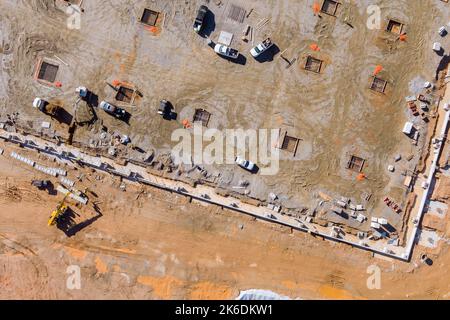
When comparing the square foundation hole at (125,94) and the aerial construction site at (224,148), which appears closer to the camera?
the aerial construction site at (224,148)

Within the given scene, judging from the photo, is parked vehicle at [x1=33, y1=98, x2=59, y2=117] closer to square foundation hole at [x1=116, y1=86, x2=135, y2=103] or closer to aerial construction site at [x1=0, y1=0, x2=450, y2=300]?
aerial construction site at [x1=0, y1=0, x2=450, y2=300]

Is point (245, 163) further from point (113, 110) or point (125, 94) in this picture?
point (113, 110)

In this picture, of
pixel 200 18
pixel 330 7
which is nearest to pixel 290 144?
pixel 330 7

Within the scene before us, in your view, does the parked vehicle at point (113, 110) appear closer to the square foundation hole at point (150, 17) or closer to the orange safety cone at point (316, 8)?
the square foundation hole at point (150, 17)

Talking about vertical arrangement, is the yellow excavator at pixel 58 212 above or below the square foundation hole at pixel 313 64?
below

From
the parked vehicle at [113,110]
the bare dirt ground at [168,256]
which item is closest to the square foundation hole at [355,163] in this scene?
the bare dirt ground at [168,256]
